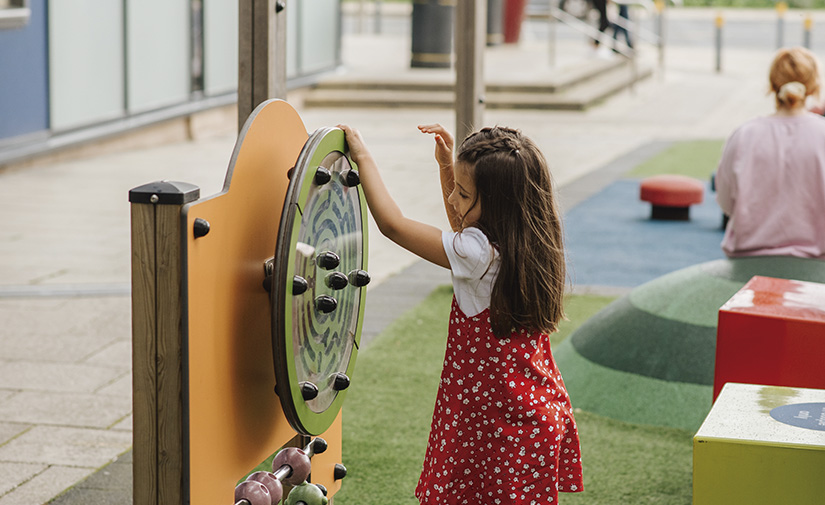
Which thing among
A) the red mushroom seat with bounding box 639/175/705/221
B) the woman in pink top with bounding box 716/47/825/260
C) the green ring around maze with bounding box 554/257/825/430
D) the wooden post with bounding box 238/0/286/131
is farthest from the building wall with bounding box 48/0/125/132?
the wooden post with bounding box 238/0/286/131

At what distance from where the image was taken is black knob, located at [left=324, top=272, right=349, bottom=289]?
2.96 m

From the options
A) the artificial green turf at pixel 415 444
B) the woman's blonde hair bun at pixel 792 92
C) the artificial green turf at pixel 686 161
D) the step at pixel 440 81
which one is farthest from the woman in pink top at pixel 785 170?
the step at pixel 440 81

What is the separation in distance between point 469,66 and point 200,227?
12.6 ft

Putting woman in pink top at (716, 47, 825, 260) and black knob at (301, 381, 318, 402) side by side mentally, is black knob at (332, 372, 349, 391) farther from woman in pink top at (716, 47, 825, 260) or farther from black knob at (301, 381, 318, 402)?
woman in pink top at (716, 47, 825, 260)

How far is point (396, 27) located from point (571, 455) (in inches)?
1163

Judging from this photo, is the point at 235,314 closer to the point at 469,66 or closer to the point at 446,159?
the point at 446,159

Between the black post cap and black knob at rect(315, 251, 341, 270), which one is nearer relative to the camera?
the black post cap

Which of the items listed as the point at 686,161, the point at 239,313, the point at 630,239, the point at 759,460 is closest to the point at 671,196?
the point at 630,239

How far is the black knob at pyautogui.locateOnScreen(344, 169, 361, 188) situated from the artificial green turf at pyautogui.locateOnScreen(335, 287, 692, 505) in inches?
53.5

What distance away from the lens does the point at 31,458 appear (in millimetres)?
4277

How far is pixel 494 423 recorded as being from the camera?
2.87 metres

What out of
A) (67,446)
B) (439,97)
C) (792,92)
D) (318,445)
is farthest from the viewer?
(439,97)

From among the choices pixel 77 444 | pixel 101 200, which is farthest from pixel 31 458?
pixel 101 200

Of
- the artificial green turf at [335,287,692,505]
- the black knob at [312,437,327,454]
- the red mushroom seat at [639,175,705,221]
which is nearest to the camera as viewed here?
the black knob at [312,437,327,454]
